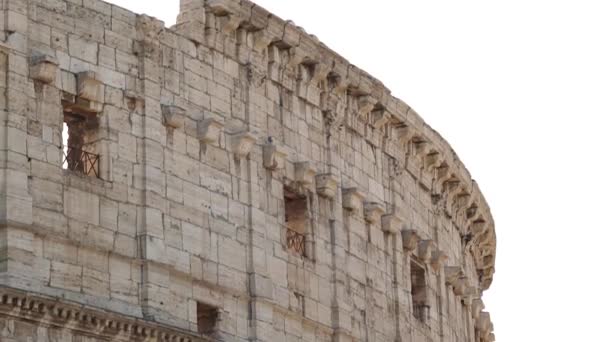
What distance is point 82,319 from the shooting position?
25.4 meters

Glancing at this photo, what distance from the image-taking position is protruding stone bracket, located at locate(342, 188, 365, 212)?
106ft

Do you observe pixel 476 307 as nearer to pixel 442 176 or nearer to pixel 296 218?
pixel 442 176

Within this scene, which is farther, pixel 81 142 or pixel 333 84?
pixel 333 84

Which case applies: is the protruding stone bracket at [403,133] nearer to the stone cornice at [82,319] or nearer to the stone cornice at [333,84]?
the stone cornice at [333,84]

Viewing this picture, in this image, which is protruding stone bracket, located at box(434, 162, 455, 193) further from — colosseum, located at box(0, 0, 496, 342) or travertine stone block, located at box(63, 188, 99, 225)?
travertine stone block, located at box(63, 188, 99, 225)

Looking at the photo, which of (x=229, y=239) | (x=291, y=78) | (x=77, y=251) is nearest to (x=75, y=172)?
(x=77, y=251)

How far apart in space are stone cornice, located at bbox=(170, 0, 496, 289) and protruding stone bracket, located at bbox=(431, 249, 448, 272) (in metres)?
1.30

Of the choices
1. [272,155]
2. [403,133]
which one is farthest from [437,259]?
[272,155]

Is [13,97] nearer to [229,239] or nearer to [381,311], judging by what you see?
[229,239]

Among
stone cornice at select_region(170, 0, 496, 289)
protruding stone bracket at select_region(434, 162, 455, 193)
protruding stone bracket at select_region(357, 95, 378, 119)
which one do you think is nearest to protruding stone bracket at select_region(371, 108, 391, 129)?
stone cornice at select_region(170, 0, 496, 289)

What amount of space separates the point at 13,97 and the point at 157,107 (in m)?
2.86

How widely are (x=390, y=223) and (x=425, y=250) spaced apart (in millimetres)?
2098

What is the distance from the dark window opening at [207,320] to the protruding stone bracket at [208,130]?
7.99 feet

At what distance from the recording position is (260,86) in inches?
1203
